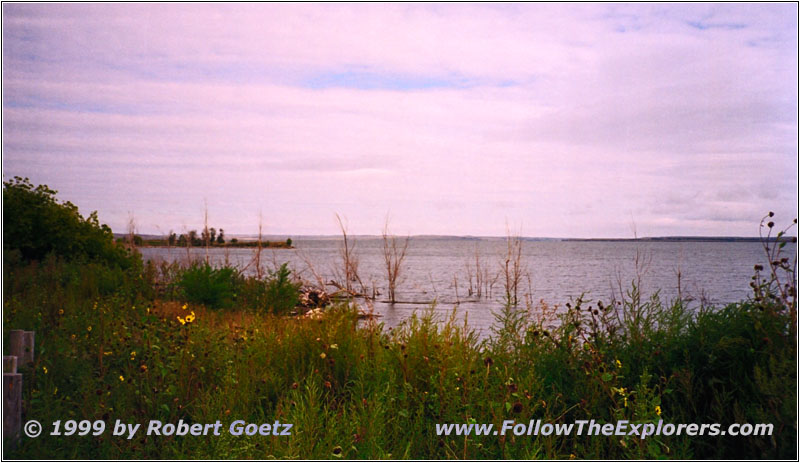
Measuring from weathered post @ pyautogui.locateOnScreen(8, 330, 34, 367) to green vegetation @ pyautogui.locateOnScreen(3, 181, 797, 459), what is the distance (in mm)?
94

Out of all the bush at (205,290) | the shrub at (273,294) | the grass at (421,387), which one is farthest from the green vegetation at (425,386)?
the shrub at (273,294)

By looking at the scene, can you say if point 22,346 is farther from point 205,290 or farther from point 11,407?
point 205,290

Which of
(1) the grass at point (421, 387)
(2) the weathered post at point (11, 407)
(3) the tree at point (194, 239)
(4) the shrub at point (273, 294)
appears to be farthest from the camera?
(3) the tree at point (194, 239)

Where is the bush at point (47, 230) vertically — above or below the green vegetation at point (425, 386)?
above

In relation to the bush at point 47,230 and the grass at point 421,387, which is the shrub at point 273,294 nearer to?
the bush at point 47,230

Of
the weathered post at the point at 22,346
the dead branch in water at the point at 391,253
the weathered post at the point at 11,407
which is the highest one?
the dead branch in water at the point at 391,253

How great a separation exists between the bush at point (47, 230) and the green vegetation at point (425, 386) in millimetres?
7283

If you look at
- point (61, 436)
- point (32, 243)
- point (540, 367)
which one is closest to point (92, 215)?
point (32, 243)

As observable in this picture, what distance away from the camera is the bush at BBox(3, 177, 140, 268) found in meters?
11.6

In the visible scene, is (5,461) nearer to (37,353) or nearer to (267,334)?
(37,353)

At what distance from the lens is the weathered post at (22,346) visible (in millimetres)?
4355

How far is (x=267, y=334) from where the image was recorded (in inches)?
212

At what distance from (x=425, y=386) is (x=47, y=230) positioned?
10.6 meters

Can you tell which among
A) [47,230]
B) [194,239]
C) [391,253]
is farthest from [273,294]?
[194,239]
